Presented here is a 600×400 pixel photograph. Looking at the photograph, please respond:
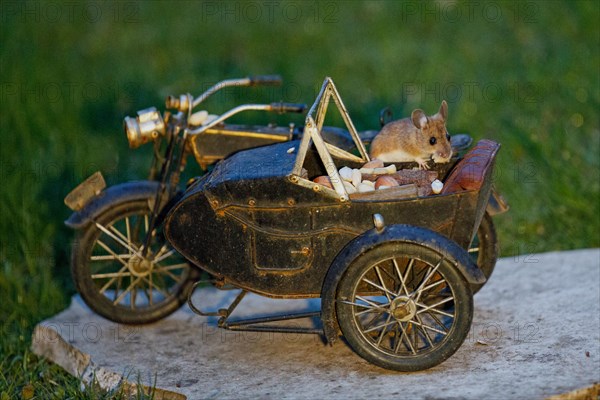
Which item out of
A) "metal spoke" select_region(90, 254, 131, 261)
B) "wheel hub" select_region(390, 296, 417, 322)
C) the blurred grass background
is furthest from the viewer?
the blurred grass background

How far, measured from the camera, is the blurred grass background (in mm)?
6750

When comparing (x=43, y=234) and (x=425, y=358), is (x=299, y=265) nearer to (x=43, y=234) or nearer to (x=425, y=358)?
(x=425, y=358)

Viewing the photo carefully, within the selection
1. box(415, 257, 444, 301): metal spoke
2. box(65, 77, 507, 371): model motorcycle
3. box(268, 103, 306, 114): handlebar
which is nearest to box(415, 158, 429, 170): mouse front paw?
box(65, 77, 507, 371): model motorcycle

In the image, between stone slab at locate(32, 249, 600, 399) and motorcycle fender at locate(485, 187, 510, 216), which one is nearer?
stone slab at locate(32, 249, 600, 399)

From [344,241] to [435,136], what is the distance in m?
1.08

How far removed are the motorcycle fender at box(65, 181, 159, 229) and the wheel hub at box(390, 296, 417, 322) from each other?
159 centimetres

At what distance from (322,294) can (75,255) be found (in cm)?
156

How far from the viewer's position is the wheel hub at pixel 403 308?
447cm

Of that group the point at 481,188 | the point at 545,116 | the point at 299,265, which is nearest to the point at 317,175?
the point at 299,265

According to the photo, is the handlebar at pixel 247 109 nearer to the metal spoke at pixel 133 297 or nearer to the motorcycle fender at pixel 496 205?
the metal spoke at pixel 133 297

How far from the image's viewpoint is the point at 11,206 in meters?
6.96

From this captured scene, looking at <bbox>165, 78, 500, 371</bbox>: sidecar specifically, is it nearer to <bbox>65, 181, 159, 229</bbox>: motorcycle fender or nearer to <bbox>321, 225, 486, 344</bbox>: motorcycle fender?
<bbox>321, 225, 486, 344</bbox>: motorcycle fender

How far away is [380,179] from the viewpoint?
4711 millimetres

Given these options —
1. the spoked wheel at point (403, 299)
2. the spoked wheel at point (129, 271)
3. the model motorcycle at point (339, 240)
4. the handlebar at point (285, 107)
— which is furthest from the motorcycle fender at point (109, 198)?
the spoked wheel at point (403, 299)
